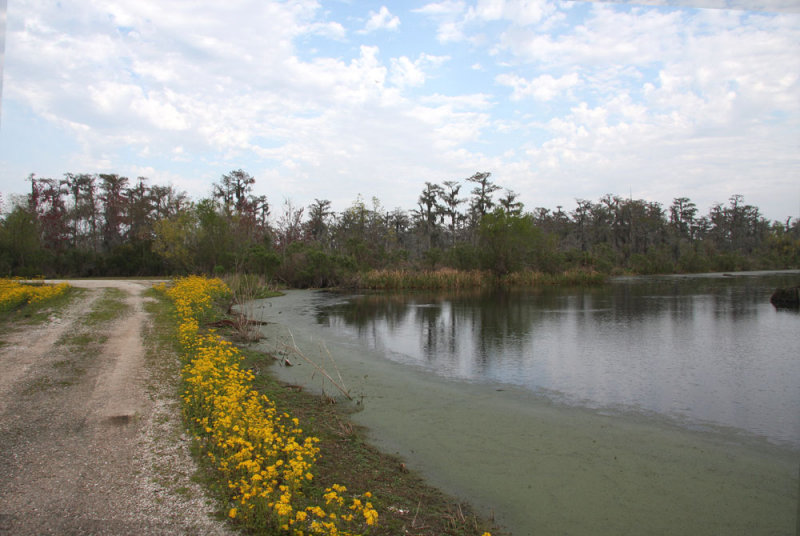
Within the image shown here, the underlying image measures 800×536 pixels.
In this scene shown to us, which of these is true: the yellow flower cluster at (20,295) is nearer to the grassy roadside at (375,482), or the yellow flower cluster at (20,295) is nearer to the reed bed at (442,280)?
the grassy roadside at (375,482)

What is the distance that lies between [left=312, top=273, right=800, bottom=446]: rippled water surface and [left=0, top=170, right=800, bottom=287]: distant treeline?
1550 centimetres

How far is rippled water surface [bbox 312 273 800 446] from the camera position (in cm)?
743

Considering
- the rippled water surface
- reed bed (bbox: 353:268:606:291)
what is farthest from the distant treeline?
the rippled water surface

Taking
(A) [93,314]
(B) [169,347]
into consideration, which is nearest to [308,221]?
(A) [93,314]

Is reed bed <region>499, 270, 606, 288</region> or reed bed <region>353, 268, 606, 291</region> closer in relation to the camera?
reed bed <region>353, 268, 606, 291</region>

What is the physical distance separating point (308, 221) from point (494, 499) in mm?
57747

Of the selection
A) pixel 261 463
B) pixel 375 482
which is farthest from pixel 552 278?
pixel 261 463

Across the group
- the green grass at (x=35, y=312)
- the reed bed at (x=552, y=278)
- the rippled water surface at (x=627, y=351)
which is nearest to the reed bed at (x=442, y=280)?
the reed bed at (x=552, y=278)

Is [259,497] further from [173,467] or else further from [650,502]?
[650,502]

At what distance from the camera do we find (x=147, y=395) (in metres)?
6.39

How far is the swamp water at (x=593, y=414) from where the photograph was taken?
4414mm

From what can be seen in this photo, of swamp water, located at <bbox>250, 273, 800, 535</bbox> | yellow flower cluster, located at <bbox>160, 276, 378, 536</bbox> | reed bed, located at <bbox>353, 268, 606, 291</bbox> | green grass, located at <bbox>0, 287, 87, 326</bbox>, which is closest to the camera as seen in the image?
yellow flower cluster, located at <bbox>160, 276, 378, 536</bbox>

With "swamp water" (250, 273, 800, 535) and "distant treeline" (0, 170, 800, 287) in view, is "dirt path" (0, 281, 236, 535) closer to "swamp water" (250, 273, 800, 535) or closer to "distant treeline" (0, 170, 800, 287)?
"swamp water" (250, 273, 800, 535)

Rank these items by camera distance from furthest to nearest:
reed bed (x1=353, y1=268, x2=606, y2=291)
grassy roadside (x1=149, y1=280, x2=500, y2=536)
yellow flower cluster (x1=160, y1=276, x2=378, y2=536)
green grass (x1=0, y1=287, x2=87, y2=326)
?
reed bed (x1=353, y1=268, x2=606, y2=291), green grass (x1=0, y1=287, x2=87, y2=326), grassy roadside (x1=149, y1=280, x2=500, y2=536), yellow flower cluster (x1=160, y1=276, x2=378, y2=536)
